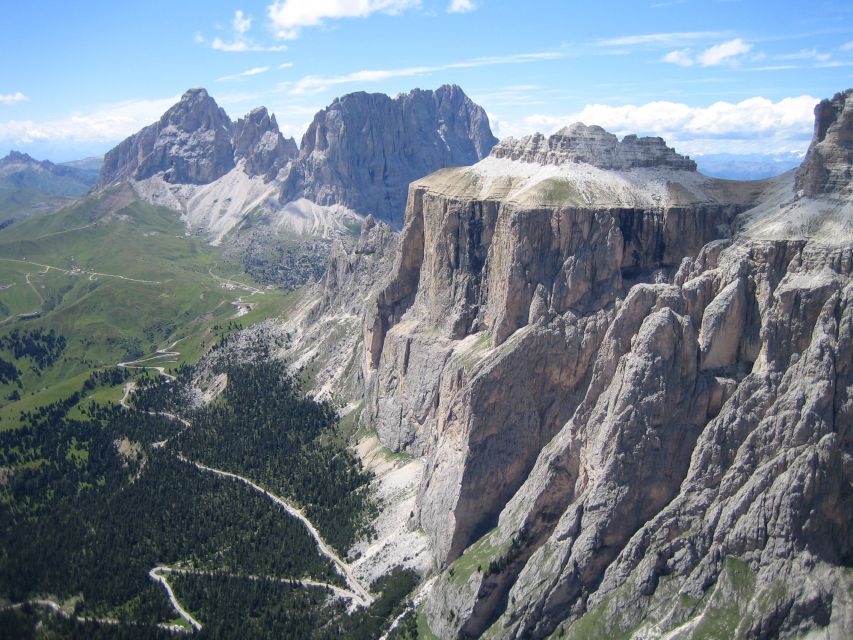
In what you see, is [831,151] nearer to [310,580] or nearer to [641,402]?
[641,402]

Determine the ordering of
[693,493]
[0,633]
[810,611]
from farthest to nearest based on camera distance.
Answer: [0,633] < [693,493] < [810,611]

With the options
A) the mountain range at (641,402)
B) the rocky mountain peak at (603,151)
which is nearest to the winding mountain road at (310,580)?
the mountain range at (641,402)

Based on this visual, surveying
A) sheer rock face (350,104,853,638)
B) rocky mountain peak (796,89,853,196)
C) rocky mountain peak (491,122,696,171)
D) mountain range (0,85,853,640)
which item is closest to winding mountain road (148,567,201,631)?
mountain range (0,85,853,640)

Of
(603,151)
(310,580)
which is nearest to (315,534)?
(310,580)

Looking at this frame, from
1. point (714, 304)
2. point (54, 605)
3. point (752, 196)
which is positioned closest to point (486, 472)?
point (714, 304)

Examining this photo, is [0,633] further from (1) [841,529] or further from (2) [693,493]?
(1) [841,529]

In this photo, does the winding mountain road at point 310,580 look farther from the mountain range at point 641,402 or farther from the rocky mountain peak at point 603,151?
the rocky mountain peak at point 603,151

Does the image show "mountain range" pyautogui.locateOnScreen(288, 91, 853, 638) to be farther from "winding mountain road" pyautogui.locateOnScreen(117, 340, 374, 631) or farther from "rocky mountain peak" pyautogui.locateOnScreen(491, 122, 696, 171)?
"winding mountain road" pyautogui.locateOnScreen(117, 340, 374, 631)
